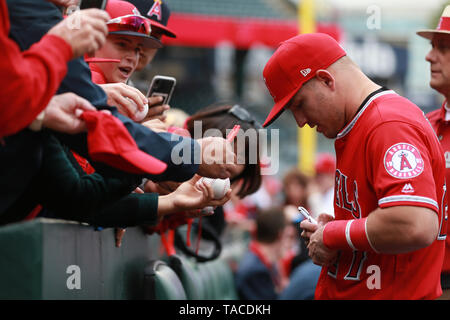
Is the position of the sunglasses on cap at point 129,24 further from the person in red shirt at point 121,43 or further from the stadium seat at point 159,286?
the stadium seat at point 159,286

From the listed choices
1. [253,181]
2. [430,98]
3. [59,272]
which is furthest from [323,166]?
[430,98]

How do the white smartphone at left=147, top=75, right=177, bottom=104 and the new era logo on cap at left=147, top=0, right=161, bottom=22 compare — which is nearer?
the white smartphone at left=147, top=75, right=177, bottom=104

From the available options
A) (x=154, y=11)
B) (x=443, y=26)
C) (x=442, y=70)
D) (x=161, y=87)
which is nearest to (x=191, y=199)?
(x=161, y=87)

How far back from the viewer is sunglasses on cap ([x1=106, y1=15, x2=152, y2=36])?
9.55 ft

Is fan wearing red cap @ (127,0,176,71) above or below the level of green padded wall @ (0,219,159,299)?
above

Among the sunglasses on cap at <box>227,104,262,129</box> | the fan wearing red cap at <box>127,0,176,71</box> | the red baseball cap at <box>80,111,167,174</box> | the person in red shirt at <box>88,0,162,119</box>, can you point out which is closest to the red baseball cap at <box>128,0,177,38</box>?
the fan wearing red cap at <box>127,0,176,71</box>

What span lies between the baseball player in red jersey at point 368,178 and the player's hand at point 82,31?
95 centimetres

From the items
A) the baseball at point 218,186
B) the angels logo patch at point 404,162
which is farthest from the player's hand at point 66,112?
the angels logo patch at point 404,162

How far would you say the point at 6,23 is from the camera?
1.70 m

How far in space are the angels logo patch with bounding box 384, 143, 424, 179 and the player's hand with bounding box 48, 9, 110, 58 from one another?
1.08m

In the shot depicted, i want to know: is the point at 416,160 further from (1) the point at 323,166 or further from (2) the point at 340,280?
(1) the point at 323,166

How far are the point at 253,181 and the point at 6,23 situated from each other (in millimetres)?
2132

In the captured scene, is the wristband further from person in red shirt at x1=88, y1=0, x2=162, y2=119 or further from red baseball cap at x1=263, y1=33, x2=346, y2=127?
person in red shirt at x1=88, y1=0, x2=162, y2=119

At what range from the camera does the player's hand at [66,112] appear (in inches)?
71.8
